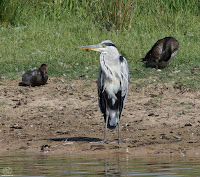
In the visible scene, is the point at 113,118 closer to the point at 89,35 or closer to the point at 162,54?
the point at 162,54

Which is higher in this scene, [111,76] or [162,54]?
[162,54]

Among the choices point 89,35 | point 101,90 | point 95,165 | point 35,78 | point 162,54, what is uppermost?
point 89,35

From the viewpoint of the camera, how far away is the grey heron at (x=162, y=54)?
12.7 meters

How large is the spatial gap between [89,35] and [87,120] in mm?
6417

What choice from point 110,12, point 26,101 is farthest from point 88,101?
point 110,12

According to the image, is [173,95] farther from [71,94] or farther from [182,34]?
[182,34]

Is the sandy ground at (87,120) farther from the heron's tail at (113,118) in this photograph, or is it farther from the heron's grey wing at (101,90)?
the heron's grey wing at (101,90)

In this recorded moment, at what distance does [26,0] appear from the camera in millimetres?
16422

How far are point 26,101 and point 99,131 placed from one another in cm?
228

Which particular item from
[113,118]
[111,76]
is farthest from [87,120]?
[111,76]

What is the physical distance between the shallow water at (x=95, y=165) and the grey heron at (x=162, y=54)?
6.15 meters

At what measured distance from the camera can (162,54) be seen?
504 inches

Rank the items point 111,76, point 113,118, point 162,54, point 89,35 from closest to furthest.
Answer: point 111,76
point 113,118
point 162,54
point 89,35

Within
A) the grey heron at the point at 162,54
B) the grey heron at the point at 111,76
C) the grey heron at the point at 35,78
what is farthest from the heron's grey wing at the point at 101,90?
the grey heron at the point at 162,54
